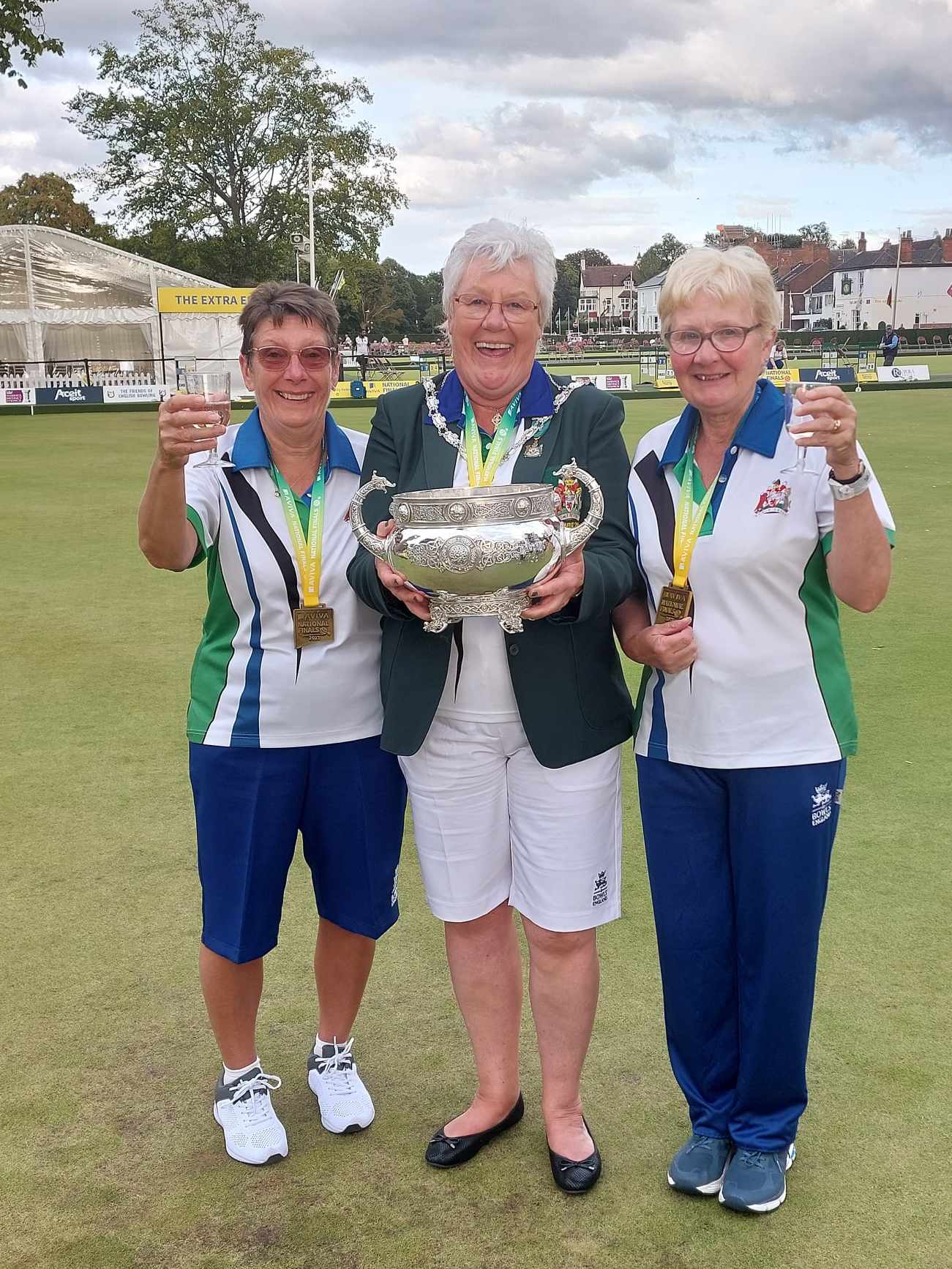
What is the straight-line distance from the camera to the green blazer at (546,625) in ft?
7.97

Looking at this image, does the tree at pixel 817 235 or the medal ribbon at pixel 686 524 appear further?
the tree at pixel 817 235

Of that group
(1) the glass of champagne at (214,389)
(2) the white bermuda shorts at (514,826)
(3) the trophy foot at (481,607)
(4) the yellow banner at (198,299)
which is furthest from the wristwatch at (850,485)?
(4) the yellow banner at (198,299)

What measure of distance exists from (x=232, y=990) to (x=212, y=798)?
19.0 inches

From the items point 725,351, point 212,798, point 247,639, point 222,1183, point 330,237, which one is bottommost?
point 222,1183

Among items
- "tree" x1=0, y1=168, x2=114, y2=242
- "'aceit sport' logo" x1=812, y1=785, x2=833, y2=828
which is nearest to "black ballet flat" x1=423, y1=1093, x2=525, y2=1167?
"'aceit sport' logo" x1=812, y1=785, x2=833, y2=828

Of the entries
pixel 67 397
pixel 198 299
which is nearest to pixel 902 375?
pixel 198 299

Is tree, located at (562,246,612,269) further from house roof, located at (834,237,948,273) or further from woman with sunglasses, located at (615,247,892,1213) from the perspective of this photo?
woman with sunglasses, located at (615,247,892,1213)

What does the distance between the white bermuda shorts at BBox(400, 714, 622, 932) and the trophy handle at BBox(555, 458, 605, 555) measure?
0.44 m

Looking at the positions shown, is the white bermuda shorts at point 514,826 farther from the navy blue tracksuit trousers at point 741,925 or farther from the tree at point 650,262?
the tree at point 650,262

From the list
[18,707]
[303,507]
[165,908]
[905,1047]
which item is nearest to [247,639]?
[303,507]

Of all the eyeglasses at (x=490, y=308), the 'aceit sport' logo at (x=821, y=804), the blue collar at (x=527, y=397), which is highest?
the eyeglasses at (x=490, y=308)

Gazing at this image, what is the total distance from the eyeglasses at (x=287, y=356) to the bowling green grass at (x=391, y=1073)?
1.77 meters

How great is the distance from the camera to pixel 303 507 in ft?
8.68

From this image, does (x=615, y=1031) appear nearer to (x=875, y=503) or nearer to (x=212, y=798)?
(x=212, y=798)
